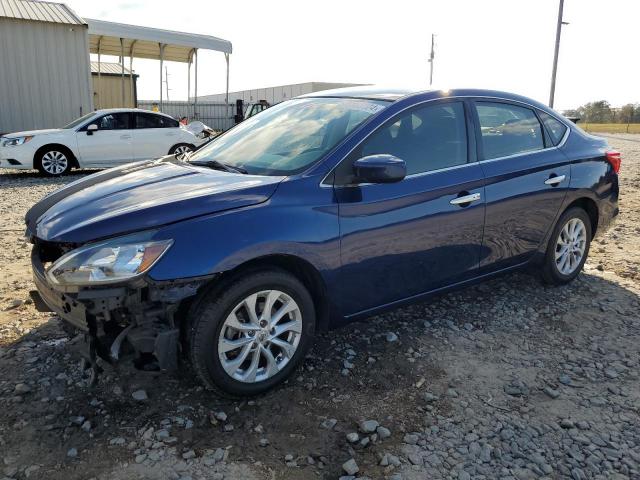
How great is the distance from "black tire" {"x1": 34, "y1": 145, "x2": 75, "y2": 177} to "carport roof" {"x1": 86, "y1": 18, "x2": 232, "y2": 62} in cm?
771

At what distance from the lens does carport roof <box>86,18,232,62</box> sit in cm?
1723

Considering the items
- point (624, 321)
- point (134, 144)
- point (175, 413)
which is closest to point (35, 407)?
point (175, 413)

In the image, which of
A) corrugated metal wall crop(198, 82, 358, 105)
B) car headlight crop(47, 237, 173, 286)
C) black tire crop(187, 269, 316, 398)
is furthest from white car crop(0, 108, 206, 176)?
corrugated metal wall crop(198, 82, 358, 105)

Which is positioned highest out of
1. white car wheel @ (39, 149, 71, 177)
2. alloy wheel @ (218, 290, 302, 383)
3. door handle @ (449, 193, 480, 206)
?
door handle @ (449, 193, 480, 206)

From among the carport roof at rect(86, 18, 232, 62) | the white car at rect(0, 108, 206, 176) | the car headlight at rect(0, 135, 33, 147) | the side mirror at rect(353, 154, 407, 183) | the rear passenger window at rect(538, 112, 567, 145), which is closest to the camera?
the side mirror at rect(353, 154, 407, 183)

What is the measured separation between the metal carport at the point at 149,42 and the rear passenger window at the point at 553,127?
15701 mm

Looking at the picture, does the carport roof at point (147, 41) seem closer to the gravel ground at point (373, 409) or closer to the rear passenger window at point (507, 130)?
the gravel ground at point (373, 409)

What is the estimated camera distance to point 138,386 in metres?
3.00

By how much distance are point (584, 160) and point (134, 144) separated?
9.82 m

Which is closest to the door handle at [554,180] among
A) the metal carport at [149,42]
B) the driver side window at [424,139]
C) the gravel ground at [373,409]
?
the driver side window at [424,139]

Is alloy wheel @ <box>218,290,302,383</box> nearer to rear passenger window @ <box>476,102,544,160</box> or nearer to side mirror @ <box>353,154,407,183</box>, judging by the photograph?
side mirror @ <box>353,154,407,183</box>

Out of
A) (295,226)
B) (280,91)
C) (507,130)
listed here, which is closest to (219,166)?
(295,226)

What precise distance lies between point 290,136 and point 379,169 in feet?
2.75

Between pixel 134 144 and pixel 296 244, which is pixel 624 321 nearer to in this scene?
pixel 296 244
